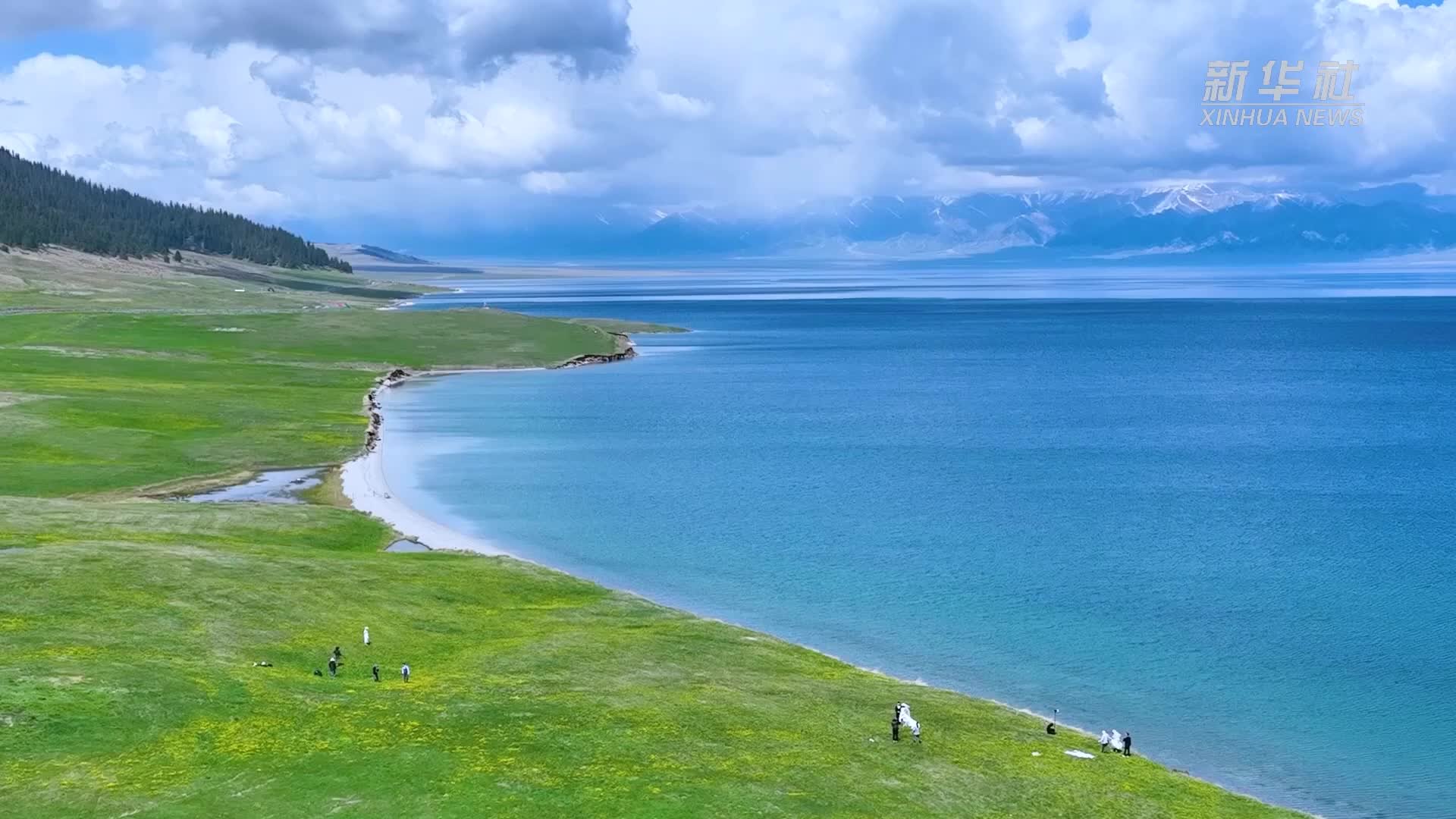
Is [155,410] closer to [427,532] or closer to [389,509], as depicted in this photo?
[389,509]

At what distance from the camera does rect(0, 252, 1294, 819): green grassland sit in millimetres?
39219

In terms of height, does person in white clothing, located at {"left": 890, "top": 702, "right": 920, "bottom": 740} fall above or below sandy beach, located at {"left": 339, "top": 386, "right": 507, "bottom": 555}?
above

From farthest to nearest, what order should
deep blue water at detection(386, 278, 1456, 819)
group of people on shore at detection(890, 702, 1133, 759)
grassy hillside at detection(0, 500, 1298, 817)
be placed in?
deep blue water at detection(386, 278, 1456, 819) < group of people on shore at detection(890, 702, 1133, 759) < grassy hillside at detection(0, 500, 1298, 817)

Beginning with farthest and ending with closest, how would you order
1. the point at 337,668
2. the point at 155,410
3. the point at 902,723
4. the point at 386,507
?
the point at 155,410, the point at 386,507, the point at 337,668, the point at 902,723

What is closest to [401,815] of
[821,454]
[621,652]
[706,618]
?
[621,652]

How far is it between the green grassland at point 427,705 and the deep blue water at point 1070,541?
7498 millimetres

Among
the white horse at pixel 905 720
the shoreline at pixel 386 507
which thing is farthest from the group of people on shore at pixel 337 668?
the shoreline at pixel 386 507

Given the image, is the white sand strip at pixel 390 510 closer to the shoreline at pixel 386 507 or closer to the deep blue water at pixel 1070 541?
the shoreline at pixel 386 507

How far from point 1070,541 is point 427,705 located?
53.2 meters

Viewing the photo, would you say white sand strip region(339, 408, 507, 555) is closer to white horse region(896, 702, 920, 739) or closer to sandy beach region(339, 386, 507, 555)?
sandy beach region(339, 386, 507, 555)

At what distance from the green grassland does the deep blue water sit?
750 cm

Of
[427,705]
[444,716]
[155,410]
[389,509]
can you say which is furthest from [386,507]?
[444,716]

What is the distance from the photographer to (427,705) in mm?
47406

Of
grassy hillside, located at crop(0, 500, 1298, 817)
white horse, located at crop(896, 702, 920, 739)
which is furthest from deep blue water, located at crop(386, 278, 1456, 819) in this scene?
white horse, located at crop(896, 702, 920, 739)
